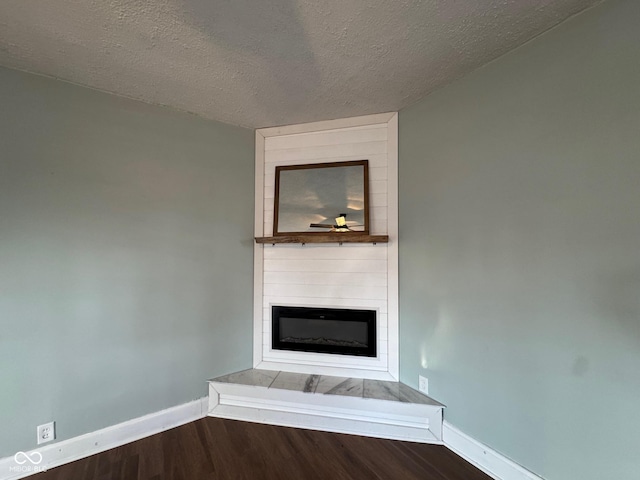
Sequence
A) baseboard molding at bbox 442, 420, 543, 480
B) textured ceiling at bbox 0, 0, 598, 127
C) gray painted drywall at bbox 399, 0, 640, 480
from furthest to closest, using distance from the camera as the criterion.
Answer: baseboard molding at bbox 442, 420, 543, 480
textured ceiling at bbox 0, 0, 598, 127
gray painted drywall at bbox 399, 0, 640, 480

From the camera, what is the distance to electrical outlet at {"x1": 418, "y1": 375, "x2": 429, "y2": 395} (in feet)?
6.39

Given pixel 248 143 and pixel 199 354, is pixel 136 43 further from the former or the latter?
pixel 199 354

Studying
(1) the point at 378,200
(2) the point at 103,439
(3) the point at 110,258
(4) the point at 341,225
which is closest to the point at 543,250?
(1) the point at 378,200

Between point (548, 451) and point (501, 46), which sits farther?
point (501, 46)

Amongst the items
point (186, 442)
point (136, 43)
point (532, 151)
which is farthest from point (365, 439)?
point (136, 43)

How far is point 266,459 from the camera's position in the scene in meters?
1.72

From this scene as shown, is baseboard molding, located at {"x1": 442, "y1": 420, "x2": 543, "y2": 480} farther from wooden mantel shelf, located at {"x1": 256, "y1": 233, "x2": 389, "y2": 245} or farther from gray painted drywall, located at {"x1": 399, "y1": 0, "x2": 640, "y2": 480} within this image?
wooden mantel shelf, located at {"x1": 256, "y1": 233, "x2": 389, "y2": 245}

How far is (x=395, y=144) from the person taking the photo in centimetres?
221

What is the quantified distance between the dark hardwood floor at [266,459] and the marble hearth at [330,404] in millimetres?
79

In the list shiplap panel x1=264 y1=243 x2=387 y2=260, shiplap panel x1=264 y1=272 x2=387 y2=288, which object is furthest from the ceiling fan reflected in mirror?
shiplap panel x1=264 y1=272 x2=387 y2=288

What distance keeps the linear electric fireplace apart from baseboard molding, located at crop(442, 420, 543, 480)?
2.39 feet

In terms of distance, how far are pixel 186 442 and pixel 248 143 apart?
7.92 feet

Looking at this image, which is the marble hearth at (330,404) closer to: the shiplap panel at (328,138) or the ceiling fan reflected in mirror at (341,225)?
the ceiling fan reflected in mirror at (341,225)

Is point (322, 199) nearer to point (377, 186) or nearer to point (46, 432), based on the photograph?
point (377, 186)
